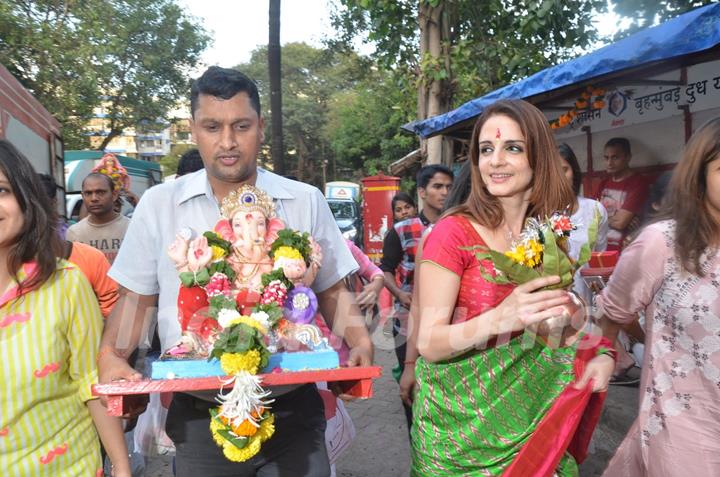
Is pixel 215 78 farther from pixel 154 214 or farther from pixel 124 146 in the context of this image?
pixel 124 146

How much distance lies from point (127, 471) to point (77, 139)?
68.6 feet

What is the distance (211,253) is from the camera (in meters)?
2.17

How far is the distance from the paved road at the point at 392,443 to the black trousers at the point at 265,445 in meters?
2.37

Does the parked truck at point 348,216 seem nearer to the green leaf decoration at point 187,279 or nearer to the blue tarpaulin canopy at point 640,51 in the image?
the blue tarpaulin canopy at point 640,51

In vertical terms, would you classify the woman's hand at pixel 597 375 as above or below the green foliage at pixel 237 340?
below

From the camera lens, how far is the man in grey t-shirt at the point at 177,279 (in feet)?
7.43

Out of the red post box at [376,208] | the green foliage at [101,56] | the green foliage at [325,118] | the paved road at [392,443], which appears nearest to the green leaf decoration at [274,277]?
the paved road at [392,443]

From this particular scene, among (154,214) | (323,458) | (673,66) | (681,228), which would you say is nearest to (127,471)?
(323,458)

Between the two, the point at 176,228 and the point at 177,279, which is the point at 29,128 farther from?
the point at 177,279

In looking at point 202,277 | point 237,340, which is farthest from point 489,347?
point 202,277

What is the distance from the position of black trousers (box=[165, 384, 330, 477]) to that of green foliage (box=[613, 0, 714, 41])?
832 cm

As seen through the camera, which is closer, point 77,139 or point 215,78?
point 215,78

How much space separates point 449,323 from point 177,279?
1027mm

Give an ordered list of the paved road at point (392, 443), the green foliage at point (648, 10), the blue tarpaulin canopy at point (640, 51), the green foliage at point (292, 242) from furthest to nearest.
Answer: the green foliage at point (648, 10) → the paved road at point (392, 443) → the blue tarpaulin canopy at point (640, 51) → the green foliage at point (292, 242)
